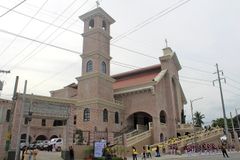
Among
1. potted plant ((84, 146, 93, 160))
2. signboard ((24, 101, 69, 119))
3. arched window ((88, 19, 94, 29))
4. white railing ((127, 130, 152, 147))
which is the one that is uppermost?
arched window ((88, 19, 94, 29))

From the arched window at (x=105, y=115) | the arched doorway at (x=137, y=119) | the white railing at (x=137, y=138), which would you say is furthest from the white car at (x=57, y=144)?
the arched doorway at (x=137, y=119)

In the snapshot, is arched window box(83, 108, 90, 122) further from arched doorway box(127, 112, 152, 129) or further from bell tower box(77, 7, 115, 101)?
arched doorway box(127, 112, 152, 129)

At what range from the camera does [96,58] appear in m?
37.2

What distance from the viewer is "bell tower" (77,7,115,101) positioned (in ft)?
119

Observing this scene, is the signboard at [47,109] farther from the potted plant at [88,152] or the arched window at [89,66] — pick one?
the arched window at [89,66]

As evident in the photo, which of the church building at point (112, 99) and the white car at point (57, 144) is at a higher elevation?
the church building at point (112, 99)

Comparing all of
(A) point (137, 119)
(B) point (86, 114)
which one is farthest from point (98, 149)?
(A) point (137, 119)

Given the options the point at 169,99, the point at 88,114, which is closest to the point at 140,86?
the point at 169,99

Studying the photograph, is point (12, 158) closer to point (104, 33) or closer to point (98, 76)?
point (98, 76)

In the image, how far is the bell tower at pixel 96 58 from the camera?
36.3 metres

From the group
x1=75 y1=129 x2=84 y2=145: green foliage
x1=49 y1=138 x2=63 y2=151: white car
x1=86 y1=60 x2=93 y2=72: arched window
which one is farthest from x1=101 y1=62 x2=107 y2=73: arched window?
x1=75 y1=129 x2=84 y2=145: green foliage

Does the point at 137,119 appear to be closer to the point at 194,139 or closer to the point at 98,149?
the point at 194,139

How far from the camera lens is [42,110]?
22688 mm

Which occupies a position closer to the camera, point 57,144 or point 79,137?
point 79,137
